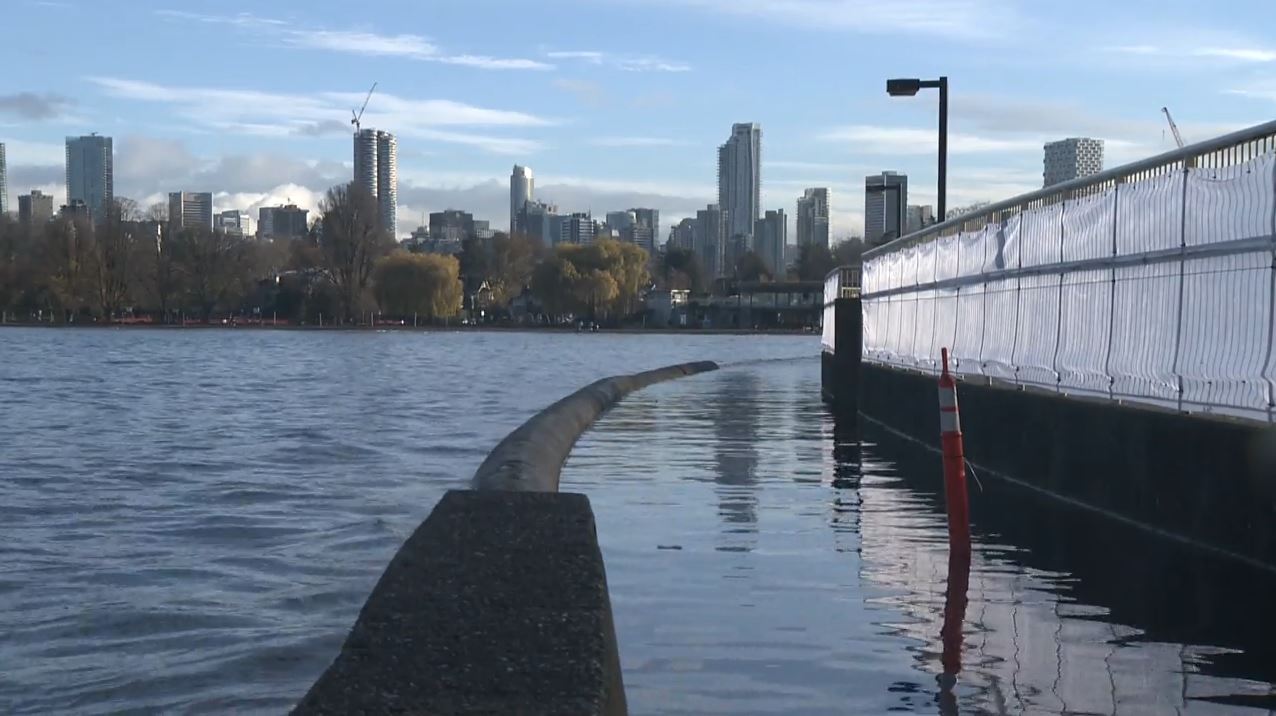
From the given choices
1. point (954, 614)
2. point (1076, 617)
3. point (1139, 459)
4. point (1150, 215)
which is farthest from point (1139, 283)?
point (954, 614)

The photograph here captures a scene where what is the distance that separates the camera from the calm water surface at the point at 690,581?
7.07 meters

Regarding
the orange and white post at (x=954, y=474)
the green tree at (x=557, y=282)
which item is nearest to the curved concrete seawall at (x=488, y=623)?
the orange and white post at (x=954, y=474)

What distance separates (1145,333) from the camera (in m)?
12.0

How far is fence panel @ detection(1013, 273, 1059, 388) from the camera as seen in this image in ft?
47.4

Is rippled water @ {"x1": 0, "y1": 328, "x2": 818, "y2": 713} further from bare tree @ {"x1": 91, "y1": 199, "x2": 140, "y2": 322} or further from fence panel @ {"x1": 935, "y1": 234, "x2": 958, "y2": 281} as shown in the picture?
bare tree @ {"x1": 91, "y1": 199, "x2": 140, "y2": 322}

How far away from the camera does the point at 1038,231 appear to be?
49.4 ft

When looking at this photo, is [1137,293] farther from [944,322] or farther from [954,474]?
[944,322]

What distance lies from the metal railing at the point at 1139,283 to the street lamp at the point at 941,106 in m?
9.20

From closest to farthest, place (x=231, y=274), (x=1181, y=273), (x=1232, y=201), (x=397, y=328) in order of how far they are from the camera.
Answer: (x=1232, y=201), (x=1181, y=273), (x=397, y=328), (x=231, y=274)

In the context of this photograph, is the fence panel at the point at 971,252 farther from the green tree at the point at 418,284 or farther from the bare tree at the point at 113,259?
the bare tree at the point at 113,259

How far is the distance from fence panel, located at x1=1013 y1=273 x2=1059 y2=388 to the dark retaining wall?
196 mm

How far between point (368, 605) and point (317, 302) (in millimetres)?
166527

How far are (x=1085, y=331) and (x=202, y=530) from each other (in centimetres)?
746

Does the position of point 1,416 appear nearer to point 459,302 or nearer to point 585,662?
point 585,662
